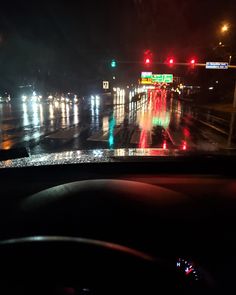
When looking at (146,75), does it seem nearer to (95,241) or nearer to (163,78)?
(163,78)

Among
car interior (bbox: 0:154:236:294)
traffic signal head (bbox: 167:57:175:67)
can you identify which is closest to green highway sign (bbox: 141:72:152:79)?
traffic signal head (bbox: 167:57:175:67)

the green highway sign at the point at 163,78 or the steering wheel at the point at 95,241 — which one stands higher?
the green highway sign at the point at 163,78

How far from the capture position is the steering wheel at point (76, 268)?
165 centimetres

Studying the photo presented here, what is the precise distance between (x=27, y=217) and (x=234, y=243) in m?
1.21

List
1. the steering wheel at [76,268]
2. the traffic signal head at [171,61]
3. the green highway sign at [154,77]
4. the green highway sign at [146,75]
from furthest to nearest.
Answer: the green highway sign at [146,75], the green highway sign at [154,77], the traffic signal head at [171,61], the steering wheel at [76,268]

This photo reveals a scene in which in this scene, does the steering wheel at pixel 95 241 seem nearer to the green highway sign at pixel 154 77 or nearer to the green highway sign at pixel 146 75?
the green highway sign at pixel 154 77

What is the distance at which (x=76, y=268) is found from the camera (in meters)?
1.70

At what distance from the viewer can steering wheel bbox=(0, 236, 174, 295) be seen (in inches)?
65.1

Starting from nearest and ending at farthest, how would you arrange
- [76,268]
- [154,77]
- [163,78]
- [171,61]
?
[76,268], [171,61], [163,78], [154,77]

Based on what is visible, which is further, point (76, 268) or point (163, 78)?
point (163, 78)

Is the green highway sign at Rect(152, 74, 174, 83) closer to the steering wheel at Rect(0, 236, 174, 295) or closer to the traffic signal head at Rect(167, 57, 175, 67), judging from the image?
the traffic signal head at Rect(167, 57, 175, 67)

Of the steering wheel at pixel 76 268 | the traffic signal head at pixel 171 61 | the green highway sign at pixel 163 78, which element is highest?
the traffic signal head at pixel 171 61

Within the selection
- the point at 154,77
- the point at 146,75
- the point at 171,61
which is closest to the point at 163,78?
the point at 154,77

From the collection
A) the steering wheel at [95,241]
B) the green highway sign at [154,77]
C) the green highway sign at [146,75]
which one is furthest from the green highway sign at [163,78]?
the steering wheel at [95,241]
